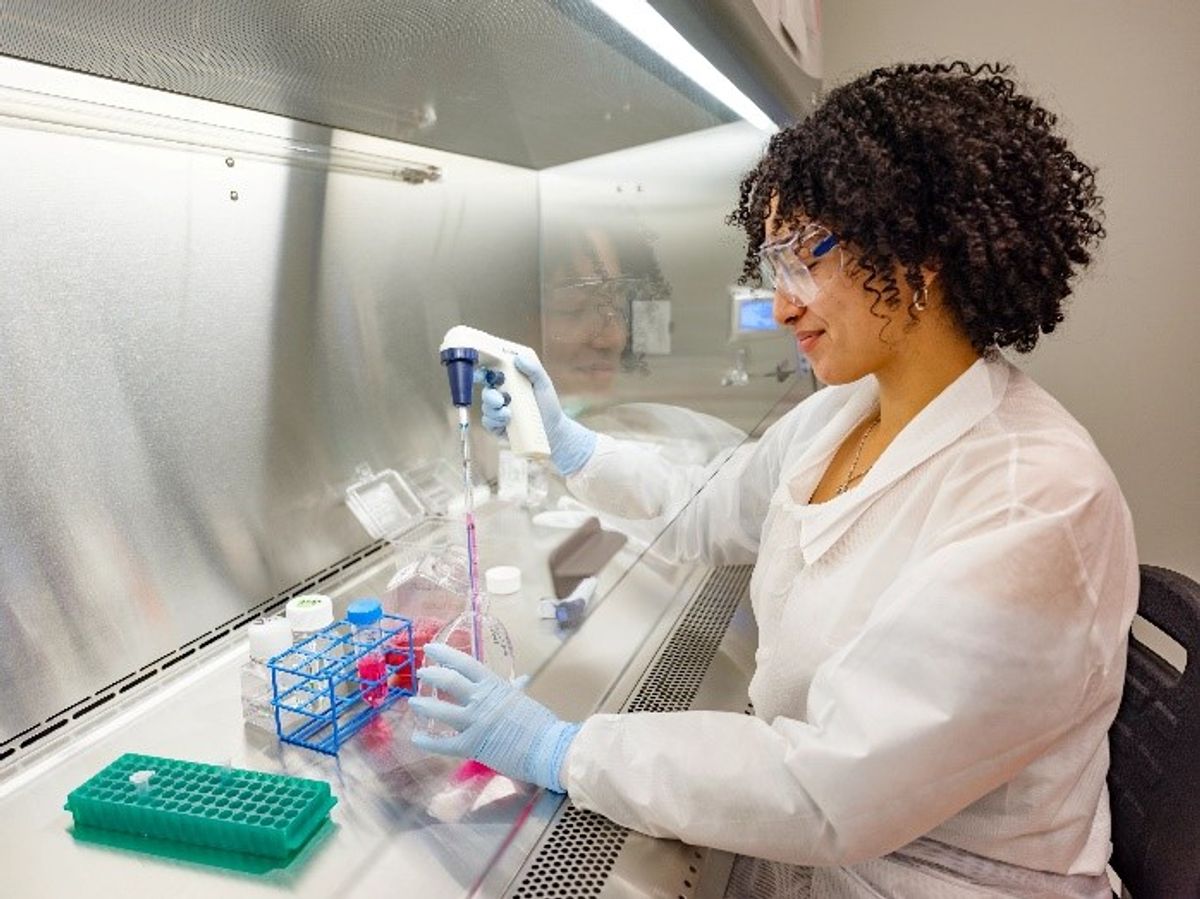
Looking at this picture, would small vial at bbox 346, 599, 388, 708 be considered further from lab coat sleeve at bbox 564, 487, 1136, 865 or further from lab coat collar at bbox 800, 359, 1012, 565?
lab coat collar at bbox 800, 359, 1012, 565

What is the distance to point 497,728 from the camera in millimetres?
959

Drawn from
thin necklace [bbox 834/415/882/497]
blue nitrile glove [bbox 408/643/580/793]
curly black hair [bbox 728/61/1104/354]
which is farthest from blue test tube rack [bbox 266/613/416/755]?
curly black hair [bbox 728/61/1104/354]

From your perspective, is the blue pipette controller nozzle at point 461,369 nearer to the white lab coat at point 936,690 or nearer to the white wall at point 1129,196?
the white lab coat at point 936,690

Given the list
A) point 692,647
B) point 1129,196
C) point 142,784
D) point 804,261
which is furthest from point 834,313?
point 1129,196

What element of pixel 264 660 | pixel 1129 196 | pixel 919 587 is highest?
pixel 1129 196

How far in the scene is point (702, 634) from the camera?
1450mm

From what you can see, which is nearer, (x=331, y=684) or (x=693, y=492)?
(x=331, y=684)

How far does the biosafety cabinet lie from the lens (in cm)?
90

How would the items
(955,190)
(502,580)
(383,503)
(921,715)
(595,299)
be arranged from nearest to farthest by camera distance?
1. (921,715)
2. (955,190)
3. (502,580)
4. (383,503)
5. (595,299)

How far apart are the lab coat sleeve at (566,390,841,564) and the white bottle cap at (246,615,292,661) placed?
2.27ft

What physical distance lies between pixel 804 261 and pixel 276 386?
0.89 m

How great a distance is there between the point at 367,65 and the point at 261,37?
0.19m

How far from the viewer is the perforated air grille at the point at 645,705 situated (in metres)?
0.82

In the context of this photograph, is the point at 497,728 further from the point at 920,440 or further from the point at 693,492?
the point at 693,492
